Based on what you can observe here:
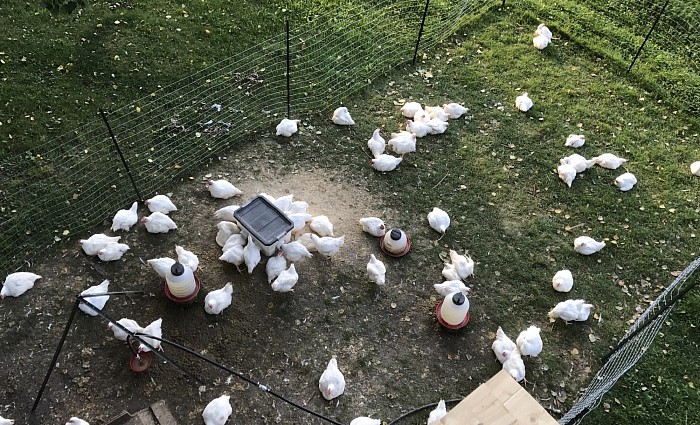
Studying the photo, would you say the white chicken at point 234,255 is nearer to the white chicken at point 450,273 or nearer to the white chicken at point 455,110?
the white chicken at point 450,273

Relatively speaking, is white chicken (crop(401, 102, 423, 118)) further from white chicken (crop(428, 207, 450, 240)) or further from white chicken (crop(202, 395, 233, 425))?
white chicken (crop(202, 395, 233, 425))

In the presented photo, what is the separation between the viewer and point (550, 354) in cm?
577

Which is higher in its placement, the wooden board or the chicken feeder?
the wooden board

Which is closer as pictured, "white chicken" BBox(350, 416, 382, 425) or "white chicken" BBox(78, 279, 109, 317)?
"white chicken" BBox(350, 416, 382, 425)

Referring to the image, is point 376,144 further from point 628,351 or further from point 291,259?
point 628,351

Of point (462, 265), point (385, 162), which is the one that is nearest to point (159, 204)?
point (385, 162)

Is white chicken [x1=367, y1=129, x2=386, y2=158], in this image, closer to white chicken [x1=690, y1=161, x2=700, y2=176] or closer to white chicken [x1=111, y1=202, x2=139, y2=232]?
white chicken [x1=111, y1=202, x2=139, y2=232]

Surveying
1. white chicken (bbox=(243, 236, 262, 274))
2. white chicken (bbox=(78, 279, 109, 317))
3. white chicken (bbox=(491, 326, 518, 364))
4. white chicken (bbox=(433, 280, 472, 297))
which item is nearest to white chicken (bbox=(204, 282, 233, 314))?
white chicken (bbox=(243, 236, 262, 274))

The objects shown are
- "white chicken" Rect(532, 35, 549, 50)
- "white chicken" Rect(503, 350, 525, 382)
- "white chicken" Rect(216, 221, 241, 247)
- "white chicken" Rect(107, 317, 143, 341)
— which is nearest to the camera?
"white chicken" Rect(107, 317, 143, 341)

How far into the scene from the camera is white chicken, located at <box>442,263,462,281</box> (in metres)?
6.14

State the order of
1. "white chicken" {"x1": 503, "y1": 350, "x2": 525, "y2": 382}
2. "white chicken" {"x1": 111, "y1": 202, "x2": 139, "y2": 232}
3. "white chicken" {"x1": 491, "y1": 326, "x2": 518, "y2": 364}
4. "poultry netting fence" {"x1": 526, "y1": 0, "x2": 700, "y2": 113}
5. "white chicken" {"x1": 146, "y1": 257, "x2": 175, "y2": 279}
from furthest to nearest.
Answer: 1. "poultry netting fence" {"x1": 526, "y1": 0, "x2": 700, "y2": 113}
2. "white chicken" {"x1": 111, "y1": 202, "x2": 139, "y2": 232}
3. "white chicken" {"x1": 146, "y1": 257, "x2": 175, "y2": 279}
4. "white chicken" {"x1": 491, "y1": 326, "x2": 518, "y2": 364}
5. "white chicken" {"x1": 503, "y1": 350, "x2": 525, "y2": 382}

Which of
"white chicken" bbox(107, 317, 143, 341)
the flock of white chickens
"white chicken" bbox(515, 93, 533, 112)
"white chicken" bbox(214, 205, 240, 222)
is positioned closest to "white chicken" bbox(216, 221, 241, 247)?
the flock of white chickens

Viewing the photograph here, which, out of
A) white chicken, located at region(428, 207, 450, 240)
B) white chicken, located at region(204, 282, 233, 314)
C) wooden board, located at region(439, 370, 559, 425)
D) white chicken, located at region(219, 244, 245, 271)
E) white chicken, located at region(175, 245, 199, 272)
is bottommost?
white chicken, located at region(204, 282, 233, 314)

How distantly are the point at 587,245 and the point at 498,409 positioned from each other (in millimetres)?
3230
